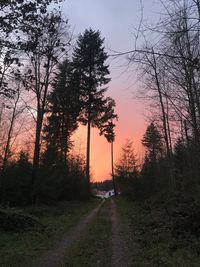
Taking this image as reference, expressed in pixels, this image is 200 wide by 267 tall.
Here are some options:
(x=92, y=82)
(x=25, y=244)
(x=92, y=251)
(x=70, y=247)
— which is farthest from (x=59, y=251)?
(x=92, y=82)

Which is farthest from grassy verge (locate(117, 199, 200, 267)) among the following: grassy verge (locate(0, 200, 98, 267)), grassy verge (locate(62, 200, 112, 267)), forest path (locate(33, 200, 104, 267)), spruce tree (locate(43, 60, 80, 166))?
spruce tree (locate(43, 60, 80, 166))

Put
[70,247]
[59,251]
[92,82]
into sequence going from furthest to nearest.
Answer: [92,82] → [70,247] → [59,251]

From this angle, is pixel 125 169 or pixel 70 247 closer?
pixel 70 247

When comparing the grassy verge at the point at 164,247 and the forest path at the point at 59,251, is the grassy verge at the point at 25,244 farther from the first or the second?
the grassy verge at the point at 164,247

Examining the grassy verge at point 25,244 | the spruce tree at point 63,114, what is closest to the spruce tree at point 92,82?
the spruce tree at point 63,114

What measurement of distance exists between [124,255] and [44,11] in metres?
7.54

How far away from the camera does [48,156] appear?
31047mm

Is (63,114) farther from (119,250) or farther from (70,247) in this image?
(119,250)

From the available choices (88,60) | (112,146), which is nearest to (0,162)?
(88,60)

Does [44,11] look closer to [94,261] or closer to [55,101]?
[94,261]

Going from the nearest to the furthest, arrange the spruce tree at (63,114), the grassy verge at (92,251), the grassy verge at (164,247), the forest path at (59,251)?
the grassy verge at (164,247) < the forest path at (59,251) < the grassy verge at (92,251) < the spruce tree at (63,114)

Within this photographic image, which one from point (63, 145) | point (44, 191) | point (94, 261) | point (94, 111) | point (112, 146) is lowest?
point (94, 261)

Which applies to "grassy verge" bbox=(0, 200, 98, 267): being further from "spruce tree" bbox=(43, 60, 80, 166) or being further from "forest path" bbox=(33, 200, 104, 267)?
"spruce tree" bbox=(43, 60, 80, 166)

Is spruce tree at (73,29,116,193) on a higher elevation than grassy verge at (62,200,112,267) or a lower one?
higher
